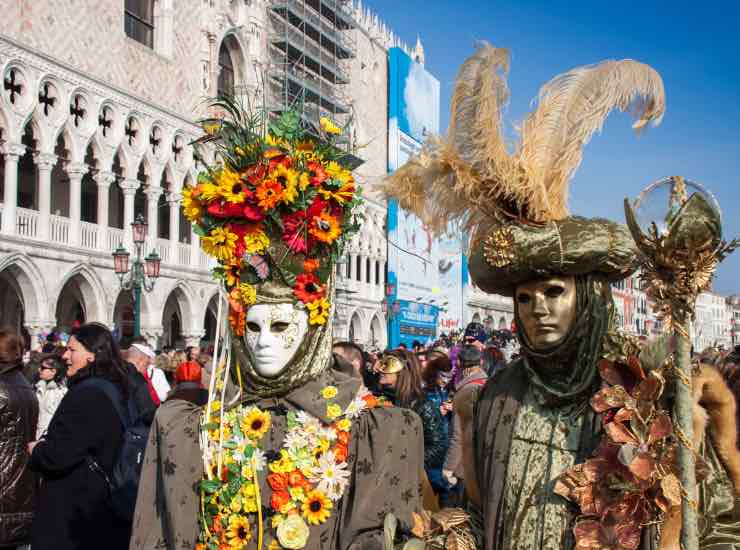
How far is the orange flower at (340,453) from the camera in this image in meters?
2.56

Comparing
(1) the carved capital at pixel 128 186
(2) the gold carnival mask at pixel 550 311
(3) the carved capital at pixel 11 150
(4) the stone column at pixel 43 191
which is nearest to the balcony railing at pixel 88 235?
(4) the stone column at pixel 43 191

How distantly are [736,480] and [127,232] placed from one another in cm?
1662

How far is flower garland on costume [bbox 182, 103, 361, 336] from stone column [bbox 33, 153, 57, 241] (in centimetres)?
1321

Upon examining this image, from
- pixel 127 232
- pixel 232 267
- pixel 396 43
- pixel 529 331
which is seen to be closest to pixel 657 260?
pixel 529 331

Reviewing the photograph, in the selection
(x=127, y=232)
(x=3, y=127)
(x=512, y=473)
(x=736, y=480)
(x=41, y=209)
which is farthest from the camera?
(x=127, y=232)

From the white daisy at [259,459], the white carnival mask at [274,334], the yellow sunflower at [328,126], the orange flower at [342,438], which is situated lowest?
the white daisy at [259,459]

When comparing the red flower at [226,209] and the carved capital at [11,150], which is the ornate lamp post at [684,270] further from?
the carved capital at [11,150]

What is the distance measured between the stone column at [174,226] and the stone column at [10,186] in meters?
4.75

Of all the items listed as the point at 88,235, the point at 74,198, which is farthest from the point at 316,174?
the point at 88,235

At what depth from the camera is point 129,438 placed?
3406 mm

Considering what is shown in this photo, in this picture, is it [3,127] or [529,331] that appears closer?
[529,331]

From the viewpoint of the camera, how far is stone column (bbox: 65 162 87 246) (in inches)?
625

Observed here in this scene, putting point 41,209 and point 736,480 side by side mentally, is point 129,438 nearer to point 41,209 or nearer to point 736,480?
point 736,480

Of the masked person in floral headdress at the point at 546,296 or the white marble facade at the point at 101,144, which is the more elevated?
the white marble facade at the point at 101,144
